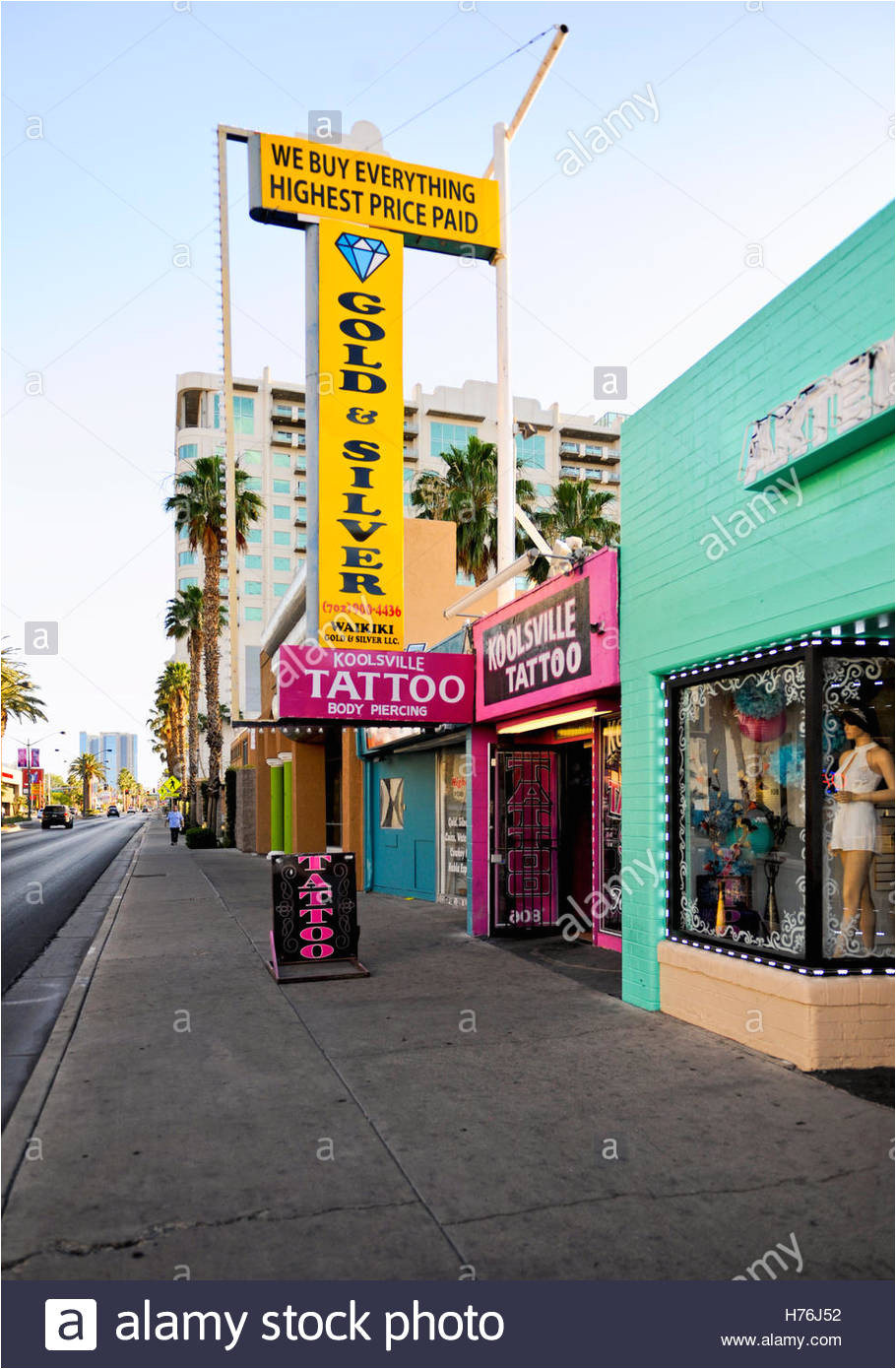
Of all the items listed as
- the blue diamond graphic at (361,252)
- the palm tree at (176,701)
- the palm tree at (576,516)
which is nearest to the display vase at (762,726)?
the blue diamond graphic at (361,252)

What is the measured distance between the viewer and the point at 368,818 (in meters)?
19.0

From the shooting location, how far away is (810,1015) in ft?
20.4

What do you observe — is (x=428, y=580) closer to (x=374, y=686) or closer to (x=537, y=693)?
(x=374, y=686)

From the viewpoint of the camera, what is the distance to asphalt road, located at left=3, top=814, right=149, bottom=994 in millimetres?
12786

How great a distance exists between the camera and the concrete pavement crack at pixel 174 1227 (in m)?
3.98

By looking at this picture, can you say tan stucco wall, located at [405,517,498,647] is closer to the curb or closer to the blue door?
the blue door

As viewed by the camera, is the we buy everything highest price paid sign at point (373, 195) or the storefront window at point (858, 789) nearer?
the storefront window at point (858, 789)

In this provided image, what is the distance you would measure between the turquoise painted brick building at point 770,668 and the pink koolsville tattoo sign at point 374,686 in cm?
446

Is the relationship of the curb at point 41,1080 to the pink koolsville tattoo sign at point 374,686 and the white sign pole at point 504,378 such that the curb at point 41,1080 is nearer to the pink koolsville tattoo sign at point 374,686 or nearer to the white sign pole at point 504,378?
the pink koolsville tattoo sign at point 374,686

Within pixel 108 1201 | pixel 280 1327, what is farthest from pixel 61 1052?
pixel 280 1327

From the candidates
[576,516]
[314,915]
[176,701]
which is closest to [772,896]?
[314,915]

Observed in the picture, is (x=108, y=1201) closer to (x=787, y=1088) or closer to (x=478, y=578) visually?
(x=787, y=1088)

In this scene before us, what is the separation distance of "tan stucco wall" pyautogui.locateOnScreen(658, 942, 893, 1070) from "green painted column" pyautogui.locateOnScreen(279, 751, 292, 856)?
63.5 ft

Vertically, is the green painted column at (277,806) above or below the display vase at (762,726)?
below
